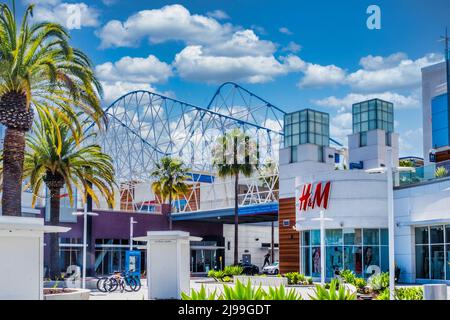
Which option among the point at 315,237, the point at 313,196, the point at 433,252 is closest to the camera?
the point at 433,252

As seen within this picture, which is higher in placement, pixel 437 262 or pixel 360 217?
pixel 360 217

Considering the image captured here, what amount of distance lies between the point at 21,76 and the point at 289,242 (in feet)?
91.9

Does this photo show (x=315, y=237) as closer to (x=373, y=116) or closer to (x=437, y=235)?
(x=437, y=235)

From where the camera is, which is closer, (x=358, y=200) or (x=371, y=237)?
(x=371, y=237)

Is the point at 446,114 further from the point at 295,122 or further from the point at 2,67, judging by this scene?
the point at 2,67

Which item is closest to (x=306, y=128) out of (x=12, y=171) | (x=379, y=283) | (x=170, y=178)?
(x=170, y=178)

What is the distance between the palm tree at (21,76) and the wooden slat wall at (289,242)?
24.8 metres

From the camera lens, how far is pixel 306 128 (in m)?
52.0

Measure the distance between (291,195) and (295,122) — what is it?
6551 millimetres

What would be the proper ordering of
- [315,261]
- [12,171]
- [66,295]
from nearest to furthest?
[66,295]
[12,171]
[315,261]

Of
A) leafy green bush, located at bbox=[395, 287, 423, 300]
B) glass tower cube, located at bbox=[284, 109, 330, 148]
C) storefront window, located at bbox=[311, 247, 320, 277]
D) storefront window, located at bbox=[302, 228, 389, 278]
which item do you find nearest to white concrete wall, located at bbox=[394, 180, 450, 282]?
storefront window, located at bbox=[302, 228, 389, 278]

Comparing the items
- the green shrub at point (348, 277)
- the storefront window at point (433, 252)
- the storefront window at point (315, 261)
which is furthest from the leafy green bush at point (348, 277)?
the storefront window at point (315, 261)

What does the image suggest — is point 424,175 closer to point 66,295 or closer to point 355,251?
point 355,251

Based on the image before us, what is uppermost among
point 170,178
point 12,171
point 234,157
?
point 234,157
